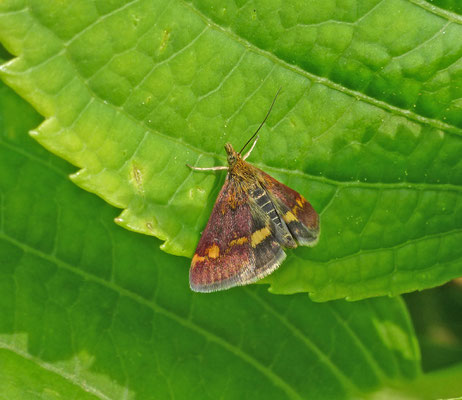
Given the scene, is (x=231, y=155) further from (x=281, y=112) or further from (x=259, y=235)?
(x=259, y=235)

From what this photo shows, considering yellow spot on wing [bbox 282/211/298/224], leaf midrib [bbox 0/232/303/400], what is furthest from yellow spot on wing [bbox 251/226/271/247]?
leaf midrib [bbox 0/232/303/400]

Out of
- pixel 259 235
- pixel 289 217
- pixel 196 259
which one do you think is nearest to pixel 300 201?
pixel 289 217

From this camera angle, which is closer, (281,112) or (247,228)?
(281,112)

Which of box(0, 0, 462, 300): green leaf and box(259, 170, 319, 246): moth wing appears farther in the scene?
box(259, 170, 319, 246): moth wing

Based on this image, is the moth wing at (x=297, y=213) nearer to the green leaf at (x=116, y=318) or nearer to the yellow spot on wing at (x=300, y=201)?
the yellow spot on wing at (x=300, y=201)

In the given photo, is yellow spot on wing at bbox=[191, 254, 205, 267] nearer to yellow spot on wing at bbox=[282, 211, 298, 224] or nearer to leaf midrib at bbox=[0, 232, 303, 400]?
leaf midrib at bbox=[0, 232, 303, 400]

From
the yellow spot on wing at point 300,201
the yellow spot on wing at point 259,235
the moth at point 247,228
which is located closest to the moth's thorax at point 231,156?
the moth at point 247,228

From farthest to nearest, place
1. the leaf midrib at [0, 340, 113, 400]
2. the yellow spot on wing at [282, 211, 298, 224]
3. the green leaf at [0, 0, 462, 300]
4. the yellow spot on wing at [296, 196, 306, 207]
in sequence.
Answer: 1. the yellow spot on wing at [282, 211, 298, 224]
2. the yellow spot on wing at [296, 196, 306, 207]
3. the leaf midrib at [0, 340, 113, 400]
4. the green leaf at [0, 0, 462, 300]

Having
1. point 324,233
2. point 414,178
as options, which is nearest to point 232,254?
point 324,233
